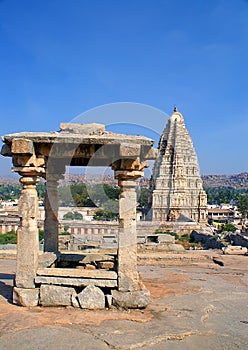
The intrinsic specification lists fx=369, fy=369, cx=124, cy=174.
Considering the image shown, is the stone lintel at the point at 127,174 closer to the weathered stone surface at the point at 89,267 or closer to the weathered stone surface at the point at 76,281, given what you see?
the weathered stone surface at the point at 76,281

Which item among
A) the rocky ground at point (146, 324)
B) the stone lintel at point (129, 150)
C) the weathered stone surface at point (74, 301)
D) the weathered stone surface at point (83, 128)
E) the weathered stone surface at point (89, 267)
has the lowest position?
the rocky ground at point (146, 324)

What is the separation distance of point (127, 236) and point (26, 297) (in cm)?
192

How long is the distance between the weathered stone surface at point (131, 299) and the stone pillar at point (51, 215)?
9.23ft

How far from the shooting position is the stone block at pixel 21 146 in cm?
593

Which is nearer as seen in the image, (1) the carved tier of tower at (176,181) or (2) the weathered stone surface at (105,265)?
(2) the weathered stone surface at (105,265)

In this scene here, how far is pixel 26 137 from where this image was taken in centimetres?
601


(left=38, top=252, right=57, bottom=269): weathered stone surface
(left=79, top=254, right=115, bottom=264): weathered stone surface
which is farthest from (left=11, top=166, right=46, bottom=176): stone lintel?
(left=79, top=254, right=115, bottom=264): weathered stone surface

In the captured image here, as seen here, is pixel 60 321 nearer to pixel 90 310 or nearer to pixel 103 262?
pixel 90 310

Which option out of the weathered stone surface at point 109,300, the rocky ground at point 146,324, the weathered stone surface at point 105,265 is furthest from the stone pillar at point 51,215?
the weathered stone surface at point 109,300

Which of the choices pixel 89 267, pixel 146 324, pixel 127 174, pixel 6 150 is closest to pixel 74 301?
pixel 146 324

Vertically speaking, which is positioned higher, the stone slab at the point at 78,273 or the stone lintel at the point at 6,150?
the stone lintel at the point at 6,150

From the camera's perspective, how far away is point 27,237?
624cm

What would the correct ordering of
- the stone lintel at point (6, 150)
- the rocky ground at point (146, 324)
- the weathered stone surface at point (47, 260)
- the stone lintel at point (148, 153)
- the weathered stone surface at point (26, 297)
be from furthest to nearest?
1. the weathered stone surface at point (47, 260)
2. the stone lintel at point (148, 153)
3. the stone lintel at point (6, 150)
4. the weathered stone surface at point (26, 297)
5. the rocky ground at point (146, 324)

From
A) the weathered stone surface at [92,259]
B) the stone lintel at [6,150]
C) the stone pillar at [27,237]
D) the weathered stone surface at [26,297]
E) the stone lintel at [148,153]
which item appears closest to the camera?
the weathered stone surface at [26,297]
